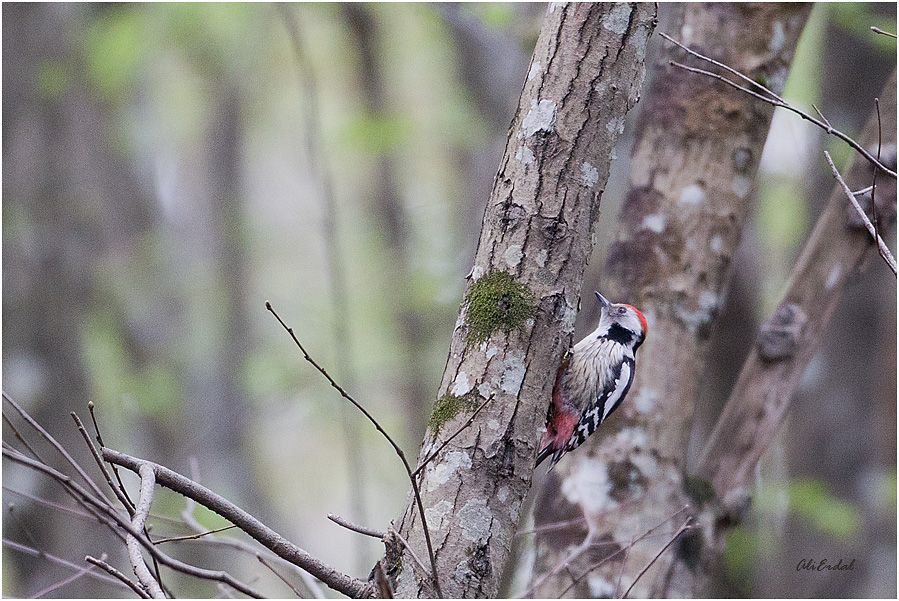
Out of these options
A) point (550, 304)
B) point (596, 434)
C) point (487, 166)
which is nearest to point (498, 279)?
point (550, 304)

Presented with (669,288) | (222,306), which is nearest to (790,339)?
(669,288)

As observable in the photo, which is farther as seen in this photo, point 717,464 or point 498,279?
point 717,464

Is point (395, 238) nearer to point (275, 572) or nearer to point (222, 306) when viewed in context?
point (222, 306)

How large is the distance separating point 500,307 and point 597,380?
1626 mm

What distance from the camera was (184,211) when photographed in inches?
458

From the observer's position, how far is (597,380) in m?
3.82

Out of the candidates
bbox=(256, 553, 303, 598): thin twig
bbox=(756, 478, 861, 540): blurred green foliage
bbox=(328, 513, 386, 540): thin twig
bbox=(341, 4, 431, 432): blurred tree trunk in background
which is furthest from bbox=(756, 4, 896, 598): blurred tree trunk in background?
bbox=(328, 513, 386, 540): thin twig

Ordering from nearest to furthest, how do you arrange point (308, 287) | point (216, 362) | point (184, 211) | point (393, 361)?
point (216, 362) < point (393, 361) < point (184, 211) < point (308, 287)

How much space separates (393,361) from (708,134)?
7259 millimetres

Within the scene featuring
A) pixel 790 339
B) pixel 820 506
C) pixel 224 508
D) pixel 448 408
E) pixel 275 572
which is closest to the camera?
pixel 224 508

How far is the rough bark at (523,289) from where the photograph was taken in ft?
7.25

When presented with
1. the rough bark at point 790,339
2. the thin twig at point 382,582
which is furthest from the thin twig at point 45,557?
the rough bark at point 790,339

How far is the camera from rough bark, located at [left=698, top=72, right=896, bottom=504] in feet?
12.7

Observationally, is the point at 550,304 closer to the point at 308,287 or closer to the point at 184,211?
the point at 184,211
